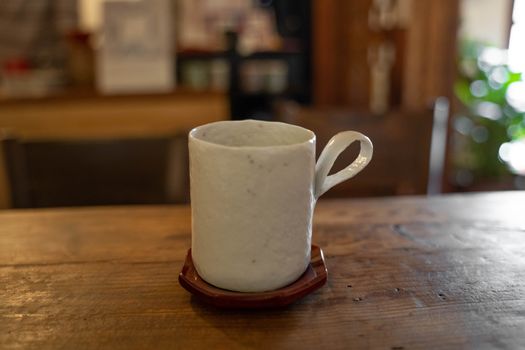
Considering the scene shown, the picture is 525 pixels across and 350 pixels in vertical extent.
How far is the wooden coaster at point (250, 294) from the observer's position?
543 millimetres

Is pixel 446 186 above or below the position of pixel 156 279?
below

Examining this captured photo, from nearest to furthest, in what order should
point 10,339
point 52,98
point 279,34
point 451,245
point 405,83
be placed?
point 10,339 < point 451,245 < point 52,98 < point 405,83 < point 279,34

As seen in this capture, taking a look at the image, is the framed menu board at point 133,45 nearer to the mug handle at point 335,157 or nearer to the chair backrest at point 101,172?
the chair backrest at point 101,172

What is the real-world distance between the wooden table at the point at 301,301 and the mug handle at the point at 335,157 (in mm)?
126

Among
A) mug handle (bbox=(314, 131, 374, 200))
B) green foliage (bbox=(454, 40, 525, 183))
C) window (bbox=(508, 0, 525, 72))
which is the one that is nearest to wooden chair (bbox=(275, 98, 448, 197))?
mug handle (bbox=(314, 131, 374, 200))

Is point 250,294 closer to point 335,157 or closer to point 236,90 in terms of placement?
point 335,157

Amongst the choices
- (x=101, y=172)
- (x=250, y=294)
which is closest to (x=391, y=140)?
(x=101, y=172)

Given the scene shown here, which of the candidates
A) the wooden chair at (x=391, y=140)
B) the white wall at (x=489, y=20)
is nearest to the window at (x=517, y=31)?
the white wall at (x=489, y=20)

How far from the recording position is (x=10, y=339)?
1.67 ft

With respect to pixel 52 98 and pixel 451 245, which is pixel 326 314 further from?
pixel 52 98

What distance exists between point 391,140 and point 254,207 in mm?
790

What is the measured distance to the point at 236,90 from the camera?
2.44 m

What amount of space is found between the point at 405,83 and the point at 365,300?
5.61 ft

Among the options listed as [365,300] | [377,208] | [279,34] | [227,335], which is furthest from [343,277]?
[279,34]
